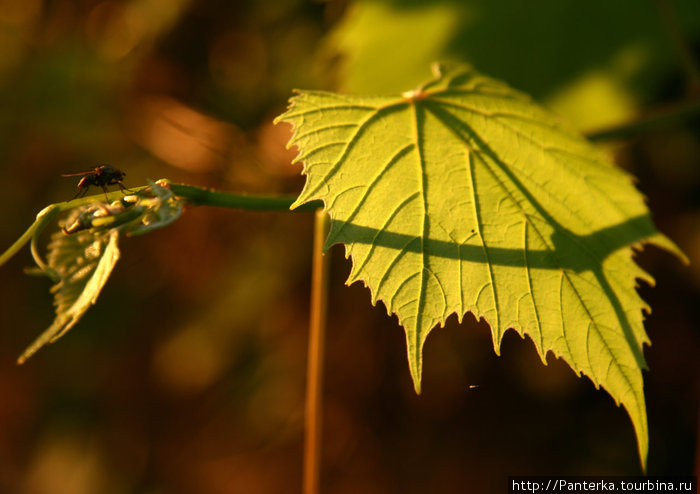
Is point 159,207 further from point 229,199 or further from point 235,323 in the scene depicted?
point 235,323

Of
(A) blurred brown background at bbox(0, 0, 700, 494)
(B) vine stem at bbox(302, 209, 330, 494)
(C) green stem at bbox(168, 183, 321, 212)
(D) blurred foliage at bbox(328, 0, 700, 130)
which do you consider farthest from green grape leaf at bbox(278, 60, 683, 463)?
(A) blurred brown background at bbox(0, 0, 700, 494)

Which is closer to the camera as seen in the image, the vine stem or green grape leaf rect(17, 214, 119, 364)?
green grape leaf rect(17, 214, 119, 364)

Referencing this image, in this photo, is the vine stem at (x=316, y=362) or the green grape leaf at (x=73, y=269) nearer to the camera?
the green grape leaf at (x=73, y=269)

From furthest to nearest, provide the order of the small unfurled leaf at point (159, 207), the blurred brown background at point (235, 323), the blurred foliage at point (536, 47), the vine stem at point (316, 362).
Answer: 1. the blurred brown background at point (235, 323)
2. the blurred foliage at point (536, 47)
3. the vine stem at point (316, 362)
4. the small unfurled leaf at point (159, 207)

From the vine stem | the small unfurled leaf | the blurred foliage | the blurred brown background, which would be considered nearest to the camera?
the small unfurled leaf

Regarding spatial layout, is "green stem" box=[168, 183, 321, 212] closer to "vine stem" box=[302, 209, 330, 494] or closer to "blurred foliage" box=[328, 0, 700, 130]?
"vine stem" box=[302, 209, 330, 494]

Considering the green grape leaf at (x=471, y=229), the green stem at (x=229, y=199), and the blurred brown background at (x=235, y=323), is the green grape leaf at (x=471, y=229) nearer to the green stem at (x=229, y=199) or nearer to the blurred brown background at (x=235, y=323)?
the green stem at (x=229, y=199)

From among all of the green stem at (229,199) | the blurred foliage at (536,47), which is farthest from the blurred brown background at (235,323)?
the green stem at (229,199)
